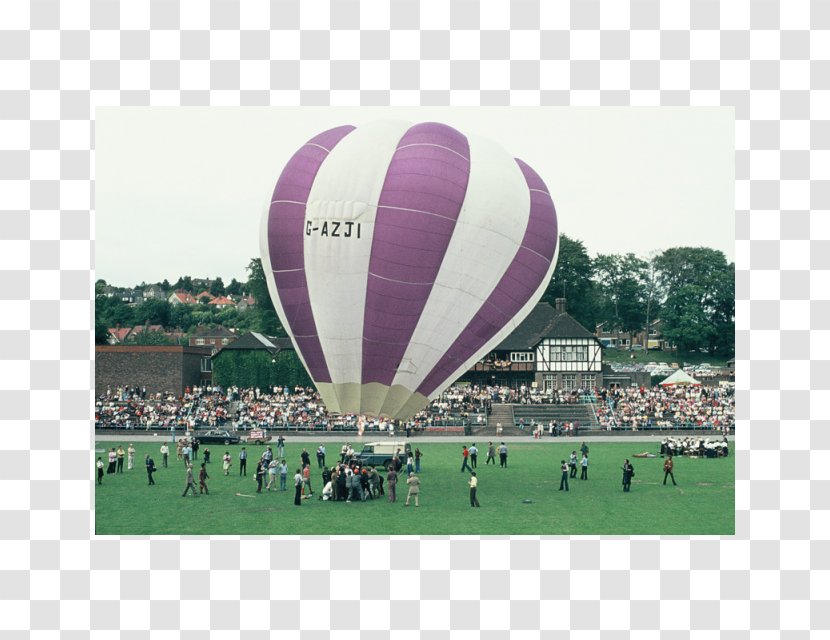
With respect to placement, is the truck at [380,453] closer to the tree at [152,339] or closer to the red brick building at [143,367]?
the red brick building at [143,367]

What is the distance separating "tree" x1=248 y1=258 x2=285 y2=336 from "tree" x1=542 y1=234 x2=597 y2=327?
23105mm

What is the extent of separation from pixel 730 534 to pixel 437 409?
110ft

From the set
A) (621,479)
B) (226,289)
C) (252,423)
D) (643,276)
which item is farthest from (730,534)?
(226,289)

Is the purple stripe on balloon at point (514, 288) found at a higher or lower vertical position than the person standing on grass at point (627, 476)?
higher


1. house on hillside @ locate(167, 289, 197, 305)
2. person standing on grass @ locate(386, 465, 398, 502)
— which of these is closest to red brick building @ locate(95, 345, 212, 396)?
person standing on grass @ locate(386, 465, 398, 502)

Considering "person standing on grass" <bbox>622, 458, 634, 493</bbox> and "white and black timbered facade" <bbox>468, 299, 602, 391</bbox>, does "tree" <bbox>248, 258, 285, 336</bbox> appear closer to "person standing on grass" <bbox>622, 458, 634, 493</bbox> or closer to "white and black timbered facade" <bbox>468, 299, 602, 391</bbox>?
"white and black timbered facade" <bbox>468, 299, 602, 391</bbox>

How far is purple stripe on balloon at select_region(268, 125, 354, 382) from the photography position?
1107 inches

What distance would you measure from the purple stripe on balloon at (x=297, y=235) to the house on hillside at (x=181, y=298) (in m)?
86.6

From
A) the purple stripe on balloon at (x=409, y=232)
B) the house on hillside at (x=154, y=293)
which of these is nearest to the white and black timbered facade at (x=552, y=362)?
the purple stripe on balloon at (x=409, y=232)

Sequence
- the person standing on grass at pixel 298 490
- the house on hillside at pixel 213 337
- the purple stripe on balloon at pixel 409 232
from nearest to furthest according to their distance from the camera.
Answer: the person standing on grass at pixel 298 490 → the purple stripe on balloon at pixel 409 232 → the house on hillside at pixel 213 337

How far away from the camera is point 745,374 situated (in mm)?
19750

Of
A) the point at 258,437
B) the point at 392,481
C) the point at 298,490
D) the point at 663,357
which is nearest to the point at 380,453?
the point at 392,481

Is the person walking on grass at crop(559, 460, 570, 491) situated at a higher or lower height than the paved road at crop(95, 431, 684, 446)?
higher

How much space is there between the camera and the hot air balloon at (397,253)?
89.5ft
